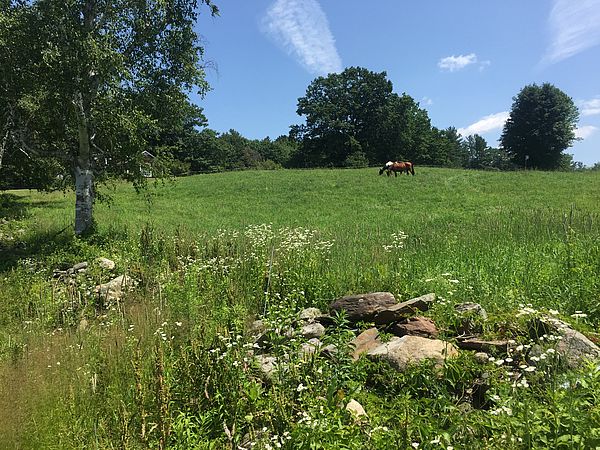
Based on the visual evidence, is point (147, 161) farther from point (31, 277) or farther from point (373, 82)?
point (373, 82)

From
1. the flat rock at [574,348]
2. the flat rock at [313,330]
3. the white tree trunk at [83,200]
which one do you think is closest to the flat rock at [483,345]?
the flat rock at [574,348]

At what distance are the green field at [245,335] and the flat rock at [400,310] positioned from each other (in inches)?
9.1

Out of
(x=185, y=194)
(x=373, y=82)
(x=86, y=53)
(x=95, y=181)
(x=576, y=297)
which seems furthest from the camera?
(x=373, y=82)

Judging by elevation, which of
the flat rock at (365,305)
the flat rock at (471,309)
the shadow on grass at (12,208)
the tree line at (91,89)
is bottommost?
the shadow on grass at (12,208)

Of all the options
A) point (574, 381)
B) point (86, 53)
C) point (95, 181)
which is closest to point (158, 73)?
point (86, 53)

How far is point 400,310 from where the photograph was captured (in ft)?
17.2

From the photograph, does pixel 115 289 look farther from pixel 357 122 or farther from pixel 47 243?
pixel 357 122

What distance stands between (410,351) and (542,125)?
71.4 metres

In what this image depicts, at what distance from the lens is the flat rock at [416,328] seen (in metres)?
4.70

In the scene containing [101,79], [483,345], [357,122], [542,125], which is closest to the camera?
[483,345]

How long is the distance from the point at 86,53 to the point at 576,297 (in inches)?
491

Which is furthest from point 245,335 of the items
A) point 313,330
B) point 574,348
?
point 574,348

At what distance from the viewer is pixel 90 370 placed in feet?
14.8

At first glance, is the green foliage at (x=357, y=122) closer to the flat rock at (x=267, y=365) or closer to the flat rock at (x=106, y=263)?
the flat rock at (x=106, y=263)
